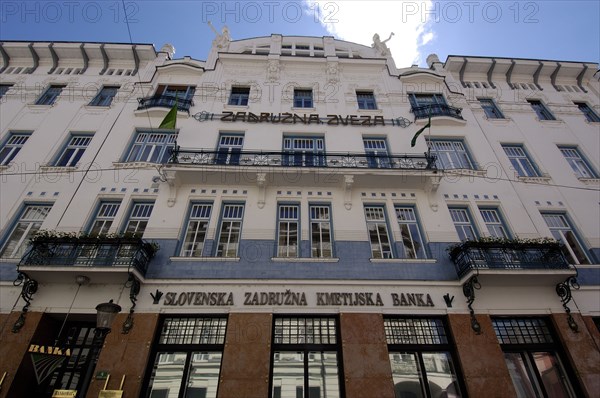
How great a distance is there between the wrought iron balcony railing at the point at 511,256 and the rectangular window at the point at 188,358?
8.36 metres

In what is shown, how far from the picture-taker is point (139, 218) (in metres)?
12.7

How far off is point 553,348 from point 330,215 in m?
8.39

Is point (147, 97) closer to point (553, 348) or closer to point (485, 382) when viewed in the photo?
point (485, 382)

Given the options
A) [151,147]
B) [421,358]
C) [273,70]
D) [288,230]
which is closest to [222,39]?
[273,70]

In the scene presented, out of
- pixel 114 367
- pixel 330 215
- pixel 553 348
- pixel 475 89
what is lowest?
pixel 114 367

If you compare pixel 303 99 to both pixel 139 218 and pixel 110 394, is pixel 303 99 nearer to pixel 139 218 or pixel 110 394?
pixel 139 218

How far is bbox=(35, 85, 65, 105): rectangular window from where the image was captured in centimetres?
1725

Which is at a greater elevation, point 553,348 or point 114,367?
point 553,348

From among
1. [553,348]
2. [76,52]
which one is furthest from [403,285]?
[76,52]

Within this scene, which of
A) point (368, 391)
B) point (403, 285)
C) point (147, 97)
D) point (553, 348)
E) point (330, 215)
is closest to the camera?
point (368, 391)

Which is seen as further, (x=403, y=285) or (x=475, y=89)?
(x=475, y=89)

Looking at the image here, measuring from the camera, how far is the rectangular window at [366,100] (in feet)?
59.3

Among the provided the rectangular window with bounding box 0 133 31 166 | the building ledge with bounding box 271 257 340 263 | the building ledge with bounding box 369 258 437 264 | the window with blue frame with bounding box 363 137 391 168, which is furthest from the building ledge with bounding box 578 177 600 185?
the rectangular window with bounding box 0 133 31 166

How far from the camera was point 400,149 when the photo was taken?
15.3m
